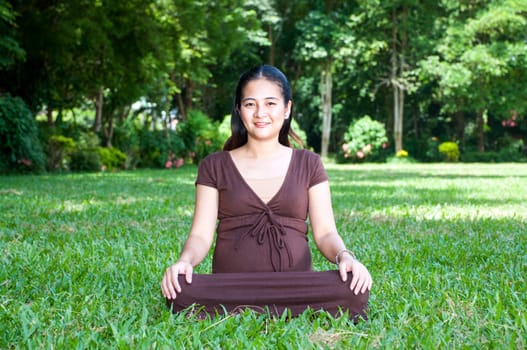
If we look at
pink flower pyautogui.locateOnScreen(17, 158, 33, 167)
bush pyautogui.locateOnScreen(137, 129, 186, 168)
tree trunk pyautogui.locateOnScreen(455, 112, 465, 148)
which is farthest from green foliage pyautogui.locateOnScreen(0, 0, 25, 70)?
tree trunk pyautogui.locateOnScreen(455, 112, 465, 148)

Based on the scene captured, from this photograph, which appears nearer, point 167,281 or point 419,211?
point 167,281

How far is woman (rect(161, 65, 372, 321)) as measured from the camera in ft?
8.91

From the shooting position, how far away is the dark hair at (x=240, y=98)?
2984mm

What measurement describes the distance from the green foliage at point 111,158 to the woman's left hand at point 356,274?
56.1 ft

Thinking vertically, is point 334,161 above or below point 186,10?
below

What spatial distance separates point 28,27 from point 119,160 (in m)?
6.00

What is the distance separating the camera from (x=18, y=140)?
15.5 m

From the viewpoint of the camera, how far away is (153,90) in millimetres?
24375

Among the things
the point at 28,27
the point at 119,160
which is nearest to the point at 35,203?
the point at 28,27

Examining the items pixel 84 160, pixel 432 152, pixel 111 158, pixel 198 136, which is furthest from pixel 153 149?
pixel 432 152

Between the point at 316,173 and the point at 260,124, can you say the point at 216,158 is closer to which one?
the point at 260,124

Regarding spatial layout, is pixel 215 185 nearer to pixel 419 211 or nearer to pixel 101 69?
pixel 419 211

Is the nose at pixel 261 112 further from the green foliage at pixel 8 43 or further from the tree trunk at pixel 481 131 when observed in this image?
the tree trunk at pixel 481 131

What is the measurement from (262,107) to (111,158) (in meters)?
17.0
